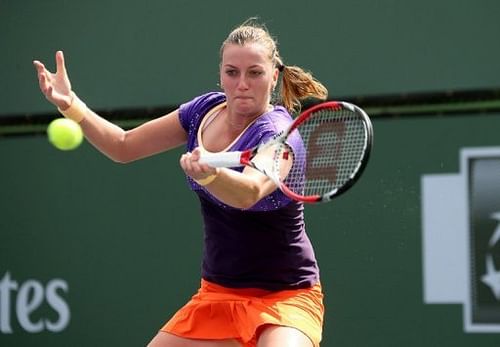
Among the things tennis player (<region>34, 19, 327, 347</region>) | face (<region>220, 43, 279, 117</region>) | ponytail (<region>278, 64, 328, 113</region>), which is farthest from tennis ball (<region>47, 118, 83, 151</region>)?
ponytail (<region>278, 64, 328, 113</region>)

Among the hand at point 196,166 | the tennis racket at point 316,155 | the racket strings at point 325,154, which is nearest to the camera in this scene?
the hand at point 196,166

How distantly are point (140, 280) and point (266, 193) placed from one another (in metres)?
2.30

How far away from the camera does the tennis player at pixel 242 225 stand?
3137 millimetres

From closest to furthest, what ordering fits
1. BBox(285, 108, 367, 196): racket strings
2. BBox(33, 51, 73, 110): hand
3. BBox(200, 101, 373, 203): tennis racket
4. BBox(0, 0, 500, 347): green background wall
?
1. BBox(200, 101, 373, 203): tennis racket
2. BBox(285, 108, 367, 196): racket strings
3. BBox(33, 51, 73, 110): hand
4. BBox(0, 0, 500, 347): green background wall

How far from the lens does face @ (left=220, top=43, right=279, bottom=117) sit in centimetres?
312

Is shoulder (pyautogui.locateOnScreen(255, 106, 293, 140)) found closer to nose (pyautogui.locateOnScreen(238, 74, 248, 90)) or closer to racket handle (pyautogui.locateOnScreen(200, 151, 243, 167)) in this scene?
nose (pyautogui.locateOnScreen(238, 74, 248, 90))

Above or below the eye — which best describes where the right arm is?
below

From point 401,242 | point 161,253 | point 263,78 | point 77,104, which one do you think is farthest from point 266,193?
point 161,253

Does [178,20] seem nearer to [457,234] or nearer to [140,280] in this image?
[140,280]

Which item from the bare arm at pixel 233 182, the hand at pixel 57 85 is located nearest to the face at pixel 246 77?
the bare arm at pixel 233 182

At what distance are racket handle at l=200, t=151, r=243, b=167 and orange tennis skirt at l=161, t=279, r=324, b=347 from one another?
0.53 meters

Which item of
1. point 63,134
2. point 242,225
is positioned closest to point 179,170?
point 242,225

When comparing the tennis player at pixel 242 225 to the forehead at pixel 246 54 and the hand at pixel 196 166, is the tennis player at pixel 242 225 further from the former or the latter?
the hand at pixel 196 166

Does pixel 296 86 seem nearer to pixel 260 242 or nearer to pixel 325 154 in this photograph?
pixel 325 154
